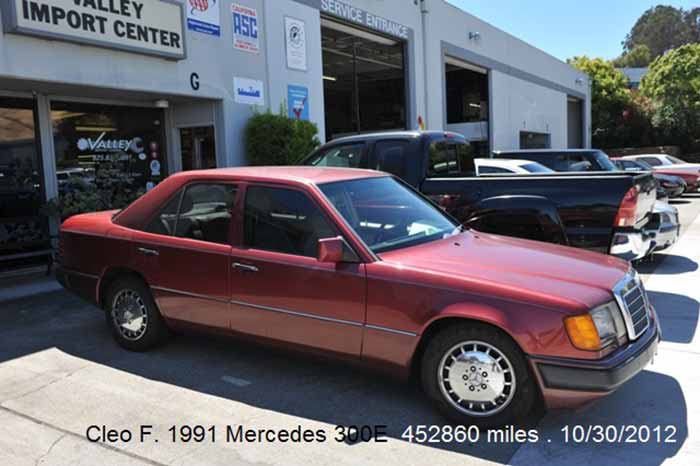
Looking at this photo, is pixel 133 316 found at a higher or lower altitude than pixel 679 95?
lower

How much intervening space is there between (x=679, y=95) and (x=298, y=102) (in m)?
39.2

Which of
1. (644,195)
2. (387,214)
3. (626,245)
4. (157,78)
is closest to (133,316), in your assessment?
(387,214)

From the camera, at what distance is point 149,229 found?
5152 millimetres

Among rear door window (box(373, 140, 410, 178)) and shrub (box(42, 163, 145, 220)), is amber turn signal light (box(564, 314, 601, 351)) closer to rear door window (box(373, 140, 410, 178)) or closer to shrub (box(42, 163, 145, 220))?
rear door window (box(373, 140, 410, 178))

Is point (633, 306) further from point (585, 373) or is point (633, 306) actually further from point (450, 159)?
point (450, 159)

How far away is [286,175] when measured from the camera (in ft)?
15.1

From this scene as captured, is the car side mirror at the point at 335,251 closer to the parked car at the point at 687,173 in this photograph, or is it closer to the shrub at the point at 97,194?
the shrub at the point at 97,194

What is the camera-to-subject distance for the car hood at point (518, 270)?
351 centimetres

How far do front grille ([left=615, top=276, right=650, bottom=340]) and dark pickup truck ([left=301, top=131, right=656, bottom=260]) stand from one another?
216 cm

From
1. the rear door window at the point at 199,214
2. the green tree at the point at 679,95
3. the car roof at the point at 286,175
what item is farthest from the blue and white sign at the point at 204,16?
the green tree at the point at 679,95

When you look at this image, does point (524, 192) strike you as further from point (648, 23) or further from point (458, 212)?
point (648, 23)

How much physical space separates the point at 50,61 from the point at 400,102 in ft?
48.0

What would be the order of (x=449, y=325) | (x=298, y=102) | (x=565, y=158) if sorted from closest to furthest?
(x=449, y=325) → (x=298, y=102) → (x=565, y=158)

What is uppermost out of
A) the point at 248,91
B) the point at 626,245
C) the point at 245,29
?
the point at 245,29
